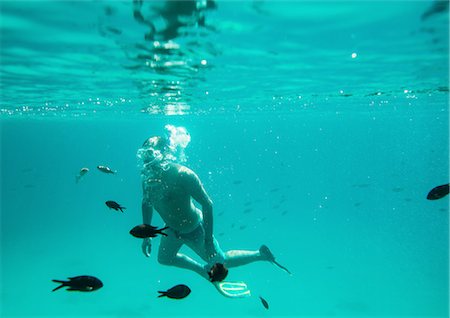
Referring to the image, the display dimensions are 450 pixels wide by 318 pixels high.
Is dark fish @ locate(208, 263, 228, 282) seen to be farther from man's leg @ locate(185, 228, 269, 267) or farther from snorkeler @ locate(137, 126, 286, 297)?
man's leg @ locate(185, 228, 269, 267)

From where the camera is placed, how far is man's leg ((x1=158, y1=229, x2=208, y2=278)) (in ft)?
33.5

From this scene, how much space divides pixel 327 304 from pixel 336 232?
4406 cm

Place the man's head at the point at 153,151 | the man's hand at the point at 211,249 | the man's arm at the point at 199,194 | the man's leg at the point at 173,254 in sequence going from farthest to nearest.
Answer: the man's leg at the point at 173,254 → the man's hand at the point at 211,249 → the man's head at the point at 153,151 → the man's arm at the point at 199,194

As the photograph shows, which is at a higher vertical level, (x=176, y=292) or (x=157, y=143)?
(x=157, y=143)

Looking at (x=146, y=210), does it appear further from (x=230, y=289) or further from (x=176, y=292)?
(x=176, y=292)

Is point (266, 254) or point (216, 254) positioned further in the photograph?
point (266, 254)

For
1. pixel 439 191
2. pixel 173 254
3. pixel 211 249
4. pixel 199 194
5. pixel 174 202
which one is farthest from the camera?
pixel 173 254

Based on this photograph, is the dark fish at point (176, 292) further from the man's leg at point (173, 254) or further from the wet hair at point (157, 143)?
the man's leg at point (173, 254)

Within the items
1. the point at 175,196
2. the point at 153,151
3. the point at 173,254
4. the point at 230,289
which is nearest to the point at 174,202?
the point at 175,196

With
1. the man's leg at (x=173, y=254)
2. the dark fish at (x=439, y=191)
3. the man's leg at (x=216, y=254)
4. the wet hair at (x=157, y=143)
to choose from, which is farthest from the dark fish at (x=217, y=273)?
the man's leg at (x=173, y=254)

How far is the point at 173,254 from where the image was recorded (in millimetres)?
10492

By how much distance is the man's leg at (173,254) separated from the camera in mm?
10203

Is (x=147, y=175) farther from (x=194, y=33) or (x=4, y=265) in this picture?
(x=4, y=265)

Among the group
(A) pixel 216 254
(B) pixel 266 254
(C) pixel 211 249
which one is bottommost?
(B) pixel 266 254
